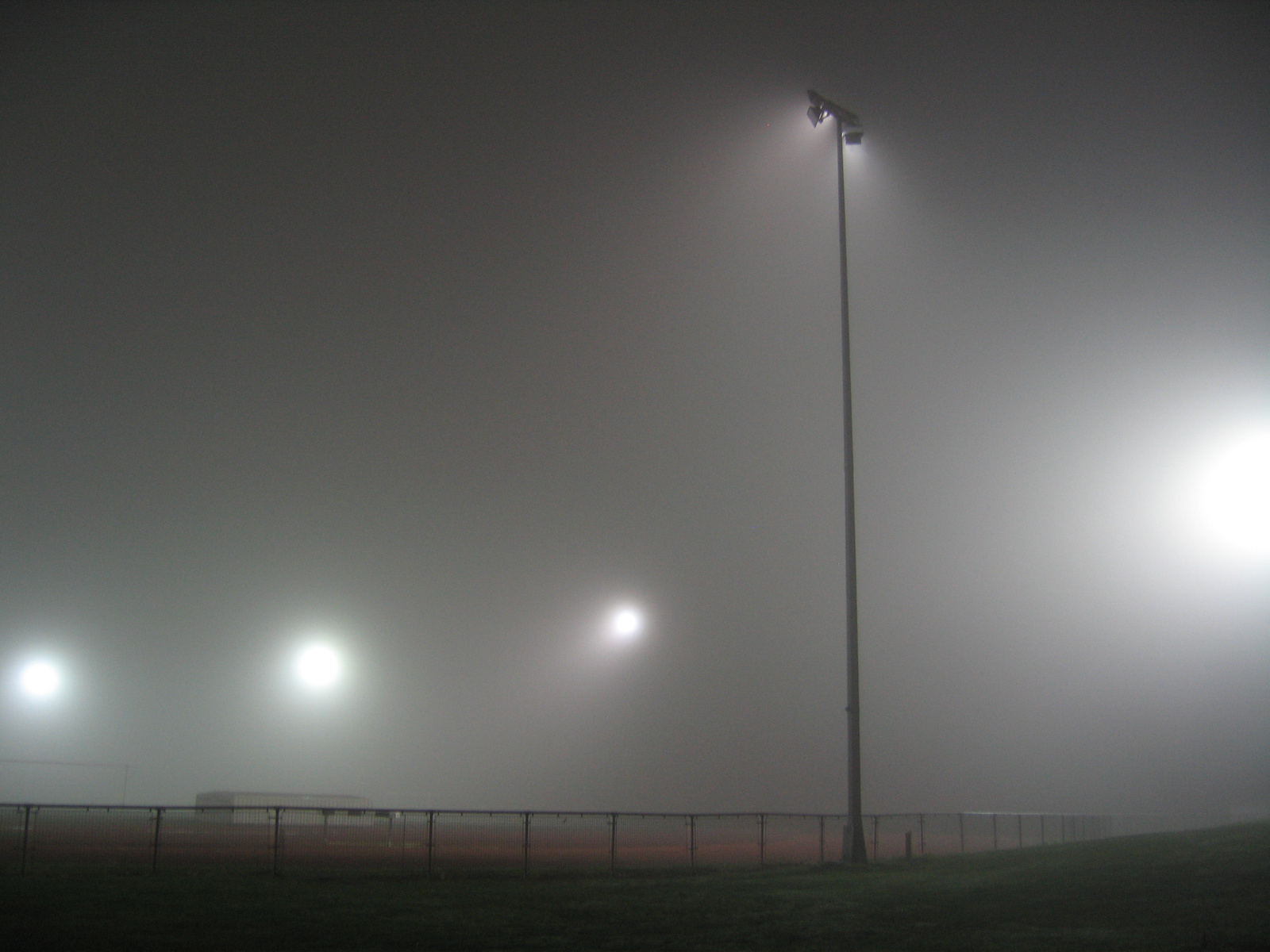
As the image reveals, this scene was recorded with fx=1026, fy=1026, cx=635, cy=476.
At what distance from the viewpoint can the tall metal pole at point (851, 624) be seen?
2048 centimetres

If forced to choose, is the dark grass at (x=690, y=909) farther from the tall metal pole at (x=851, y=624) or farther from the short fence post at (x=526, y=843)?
the tall metal pole at (x=851, y=624)

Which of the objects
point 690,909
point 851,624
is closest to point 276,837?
point 690,909

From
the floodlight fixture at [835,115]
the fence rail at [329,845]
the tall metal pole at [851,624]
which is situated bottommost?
the fence rail at [329,845]

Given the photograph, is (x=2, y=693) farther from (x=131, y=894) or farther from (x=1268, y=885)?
(x=1268, y=885)

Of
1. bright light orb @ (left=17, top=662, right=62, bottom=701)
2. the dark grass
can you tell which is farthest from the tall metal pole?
bright light orb @ (left=17, top=662, right=62, bottom=701)

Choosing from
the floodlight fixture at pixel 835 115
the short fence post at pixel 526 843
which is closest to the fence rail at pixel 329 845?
the short fence post at pixel 526 843

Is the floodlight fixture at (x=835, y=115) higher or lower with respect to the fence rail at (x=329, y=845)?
higher

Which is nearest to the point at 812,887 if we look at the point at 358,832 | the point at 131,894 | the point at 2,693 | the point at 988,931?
the point at 988,931

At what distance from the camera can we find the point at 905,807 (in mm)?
43406

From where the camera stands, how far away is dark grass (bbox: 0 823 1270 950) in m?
10.3

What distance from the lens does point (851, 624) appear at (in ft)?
73.0

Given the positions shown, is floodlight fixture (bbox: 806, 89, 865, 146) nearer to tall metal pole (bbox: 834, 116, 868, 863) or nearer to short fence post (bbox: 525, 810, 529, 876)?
tall metal pole (bbox: 834, 116, 868, 863)

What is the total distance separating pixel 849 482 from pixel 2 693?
3569cm

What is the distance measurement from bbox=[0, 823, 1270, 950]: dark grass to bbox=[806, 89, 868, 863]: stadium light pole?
383 centimetres
